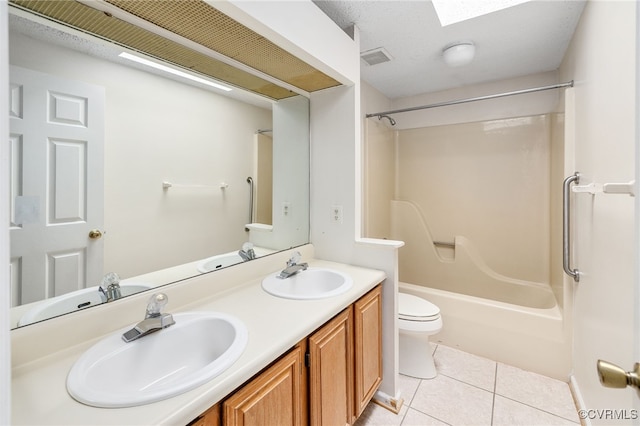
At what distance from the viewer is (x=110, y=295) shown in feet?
3.27

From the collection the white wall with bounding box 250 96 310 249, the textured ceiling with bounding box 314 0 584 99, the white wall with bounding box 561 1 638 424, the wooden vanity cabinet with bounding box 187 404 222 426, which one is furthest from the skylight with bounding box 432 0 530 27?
the wooden vanity cabinet with bounding box 187 404 222 426

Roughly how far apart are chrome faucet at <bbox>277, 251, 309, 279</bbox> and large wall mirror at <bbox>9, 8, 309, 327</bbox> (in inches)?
6.5

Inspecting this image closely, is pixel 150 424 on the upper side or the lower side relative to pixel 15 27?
lower

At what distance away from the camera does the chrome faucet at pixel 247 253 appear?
1.51 meters

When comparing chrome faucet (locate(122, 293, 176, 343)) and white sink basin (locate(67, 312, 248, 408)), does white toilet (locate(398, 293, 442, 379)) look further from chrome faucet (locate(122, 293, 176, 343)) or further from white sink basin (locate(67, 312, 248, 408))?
chrome faucet (locate(122, 293, 176, 343))

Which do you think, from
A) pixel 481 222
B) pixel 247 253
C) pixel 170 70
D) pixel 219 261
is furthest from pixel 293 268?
pixel 481 222

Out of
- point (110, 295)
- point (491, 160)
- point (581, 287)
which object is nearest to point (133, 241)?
point (110, 295)

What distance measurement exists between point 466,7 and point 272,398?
2.20 meters

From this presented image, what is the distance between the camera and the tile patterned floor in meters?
1.54

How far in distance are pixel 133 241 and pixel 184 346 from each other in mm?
490

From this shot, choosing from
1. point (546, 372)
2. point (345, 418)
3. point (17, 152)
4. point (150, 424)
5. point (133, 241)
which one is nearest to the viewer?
point (150, 424)

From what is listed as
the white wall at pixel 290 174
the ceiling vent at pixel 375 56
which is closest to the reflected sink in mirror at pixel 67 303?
the white wall at pixel 290 174

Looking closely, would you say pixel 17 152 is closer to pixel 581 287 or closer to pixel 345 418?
pixel 345 418

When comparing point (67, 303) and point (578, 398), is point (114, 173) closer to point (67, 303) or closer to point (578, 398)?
point (67, 303)
